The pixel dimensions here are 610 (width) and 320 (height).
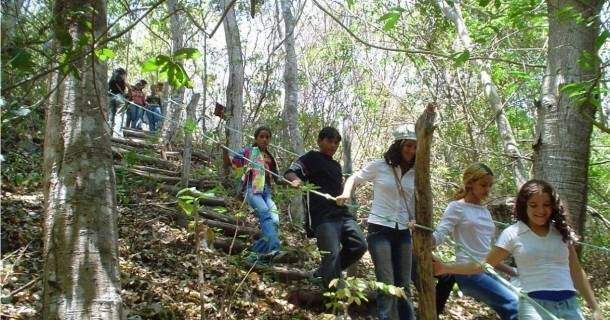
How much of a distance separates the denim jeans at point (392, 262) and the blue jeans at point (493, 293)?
408 mm

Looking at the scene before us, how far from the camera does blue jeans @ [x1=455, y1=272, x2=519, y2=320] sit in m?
3.48

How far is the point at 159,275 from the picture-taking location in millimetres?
4695

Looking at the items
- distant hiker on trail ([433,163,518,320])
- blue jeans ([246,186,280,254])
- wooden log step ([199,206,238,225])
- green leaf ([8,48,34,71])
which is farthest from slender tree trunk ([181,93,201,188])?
green leaf ([8,48,34,71])

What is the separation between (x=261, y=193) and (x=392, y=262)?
1.75 metres

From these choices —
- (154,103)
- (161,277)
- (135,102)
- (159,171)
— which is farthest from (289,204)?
(154,103)

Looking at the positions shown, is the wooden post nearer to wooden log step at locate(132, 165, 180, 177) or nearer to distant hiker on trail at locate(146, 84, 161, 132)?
wooden log step at locate(132, 165, 180, 177)

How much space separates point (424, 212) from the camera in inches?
80.0

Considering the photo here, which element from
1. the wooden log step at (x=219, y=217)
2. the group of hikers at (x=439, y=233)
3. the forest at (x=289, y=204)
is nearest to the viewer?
the forest at (x=289, y=204)

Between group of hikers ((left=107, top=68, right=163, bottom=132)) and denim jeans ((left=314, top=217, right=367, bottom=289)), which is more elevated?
group of hikers ((left=107, top=68, right=163, bottom=132))

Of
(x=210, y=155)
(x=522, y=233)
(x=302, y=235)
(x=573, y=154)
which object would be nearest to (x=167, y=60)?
(x=522, y=233)

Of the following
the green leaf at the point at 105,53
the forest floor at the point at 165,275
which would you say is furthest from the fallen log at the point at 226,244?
the green leaf at the point at 105,53

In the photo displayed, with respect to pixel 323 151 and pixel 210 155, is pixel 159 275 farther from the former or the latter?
pixel 210 155

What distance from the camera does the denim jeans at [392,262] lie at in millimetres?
3745

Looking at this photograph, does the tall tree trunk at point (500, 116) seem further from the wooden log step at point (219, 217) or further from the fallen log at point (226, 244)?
the wooden log step at point (219, 217)
